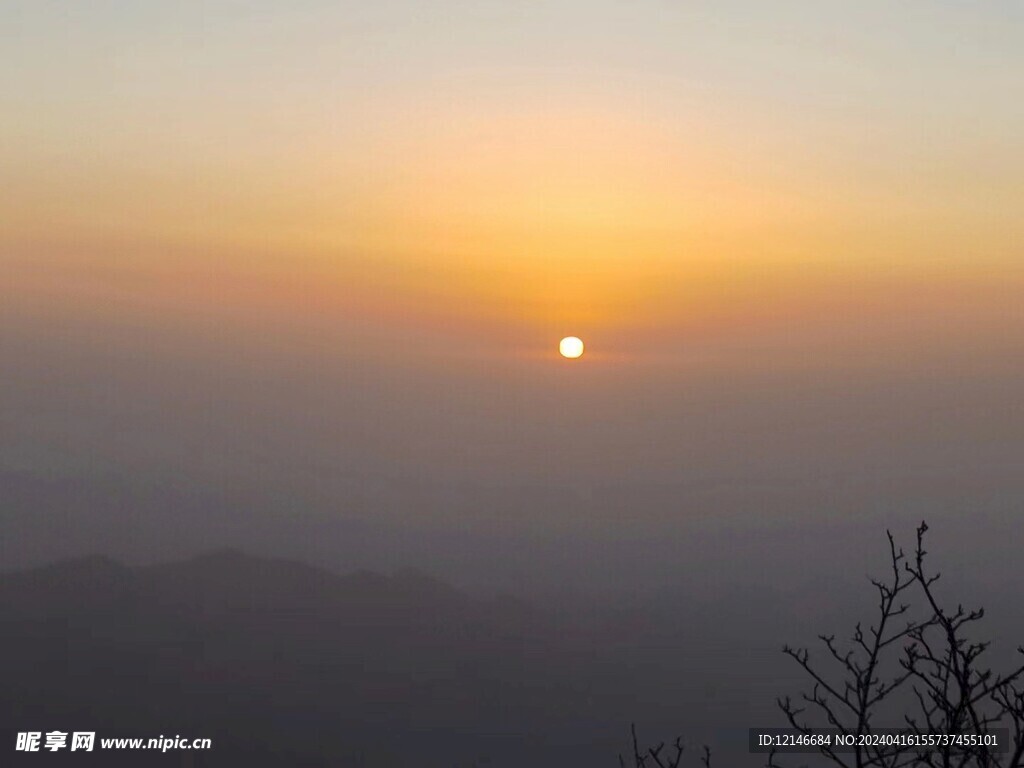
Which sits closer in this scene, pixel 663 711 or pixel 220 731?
pixel 220 731

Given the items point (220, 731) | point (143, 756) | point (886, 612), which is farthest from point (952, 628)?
point (220, 731)

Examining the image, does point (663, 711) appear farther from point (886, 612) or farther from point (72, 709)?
point (886, 612)

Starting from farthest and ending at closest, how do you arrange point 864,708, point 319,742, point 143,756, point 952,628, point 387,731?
point 387,731 → point 319,742 → point 143,756 → point 864,708 → point 952,628

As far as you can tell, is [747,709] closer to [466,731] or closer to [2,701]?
[466,731]

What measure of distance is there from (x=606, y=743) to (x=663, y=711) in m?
14.6

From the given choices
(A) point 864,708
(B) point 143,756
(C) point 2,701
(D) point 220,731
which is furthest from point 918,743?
(C) point 2,701

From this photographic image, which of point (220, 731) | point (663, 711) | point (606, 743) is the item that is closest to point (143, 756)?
point (220, 731)

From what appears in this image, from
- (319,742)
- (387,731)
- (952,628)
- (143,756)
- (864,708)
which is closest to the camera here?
(952,628)

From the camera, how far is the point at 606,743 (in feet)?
593

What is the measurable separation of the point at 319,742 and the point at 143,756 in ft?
87.0

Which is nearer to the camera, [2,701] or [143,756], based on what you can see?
[143,756]

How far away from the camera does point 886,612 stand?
28.4ft

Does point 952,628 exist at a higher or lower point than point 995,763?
higher

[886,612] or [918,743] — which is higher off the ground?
[886,612]
